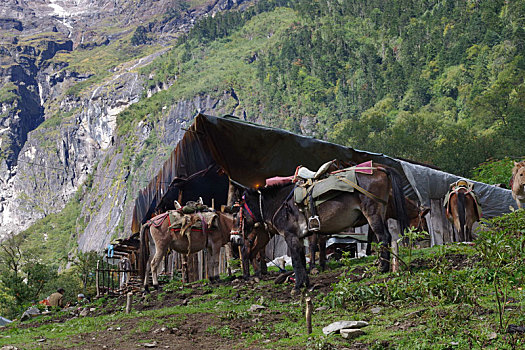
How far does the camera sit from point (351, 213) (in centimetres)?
1102

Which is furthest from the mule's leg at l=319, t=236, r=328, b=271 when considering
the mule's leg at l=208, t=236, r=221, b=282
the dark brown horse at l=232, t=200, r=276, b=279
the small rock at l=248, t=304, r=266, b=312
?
the small rock at l=248, t=304, r=266, b=312

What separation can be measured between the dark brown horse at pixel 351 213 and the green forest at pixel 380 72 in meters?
41.1

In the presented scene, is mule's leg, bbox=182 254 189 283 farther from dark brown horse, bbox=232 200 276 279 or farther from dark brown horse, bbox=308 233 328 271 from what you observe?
dark brown horse, bbox=308 233 328 271

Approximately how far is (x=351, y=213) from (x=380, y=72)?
11064 centimetres

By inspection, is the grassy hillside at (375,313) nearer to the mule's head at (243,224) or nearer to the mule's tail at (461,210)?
the mule's head at (243,224)

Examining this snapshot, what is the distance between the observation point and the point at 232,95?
5782 inches

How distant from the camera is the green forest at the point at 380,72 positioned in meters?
66.4

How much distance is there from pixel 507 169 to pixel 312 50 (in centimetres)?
11109

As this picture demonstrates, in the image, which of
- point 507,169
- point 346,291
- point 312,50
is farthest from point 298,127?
point 346,291

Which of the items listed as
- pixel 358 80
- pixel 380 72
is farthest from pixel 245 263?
pixel 358 80

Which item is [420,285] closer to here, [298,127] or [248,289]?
[248,289]

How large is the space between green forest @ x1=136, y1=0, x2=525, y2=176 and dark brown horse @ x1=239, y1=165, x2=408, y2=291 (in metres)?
41.1

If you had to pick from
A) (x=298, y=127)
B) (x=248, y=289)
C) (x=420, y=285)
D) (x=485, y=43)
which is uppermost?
(x=485, y=43)

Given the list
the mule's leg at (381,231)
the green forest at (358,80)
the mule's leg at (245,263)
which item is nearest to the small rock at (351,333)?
the mule's leg at (381,231)
